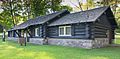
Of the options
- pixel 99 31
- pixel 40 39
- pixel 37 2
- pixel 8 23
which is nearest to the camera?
pixel 99 31

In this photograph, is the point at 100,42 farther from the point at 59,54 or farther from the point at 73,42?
the point at 59,54

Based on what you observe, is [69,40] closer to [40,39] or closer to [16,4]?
[40,39]

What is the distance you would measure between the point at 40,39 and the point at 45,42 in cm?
123

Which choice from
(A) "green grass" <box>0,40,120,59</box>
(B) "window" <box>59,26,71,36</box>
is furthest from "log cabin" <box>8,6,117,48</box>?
(A) "green grass" <box>0,40,120,59</box>

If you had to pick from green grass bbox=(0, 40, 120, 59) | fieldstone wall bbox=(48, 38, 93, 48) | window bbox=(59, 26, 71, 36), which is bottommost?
green grass bbox=(0, 40, 120, 59)

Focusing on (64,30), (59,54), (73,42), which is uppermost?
(64,30)

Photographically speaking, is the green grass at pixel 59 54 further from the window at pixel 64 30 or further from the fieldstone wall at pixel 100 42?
the window at pixel 64 30

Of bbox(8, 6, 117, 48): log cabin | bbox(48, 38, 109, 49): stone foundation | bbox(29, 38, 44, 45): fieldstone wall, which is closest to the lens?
bbox(48, 38, 109, 49): stone foundation

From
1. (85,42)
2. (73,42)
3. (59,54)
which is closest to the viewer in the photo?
(59,54)

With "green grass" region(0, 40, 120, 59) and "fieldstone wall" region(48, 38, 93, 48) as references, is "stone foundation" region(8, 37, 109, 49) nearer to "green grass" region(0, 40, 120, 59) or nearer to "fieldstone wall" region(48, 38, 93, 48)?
"fieldstone wall" region(48, 38, 93, 48)

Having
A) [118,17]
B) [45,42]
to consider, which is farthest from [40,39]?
[118,17]

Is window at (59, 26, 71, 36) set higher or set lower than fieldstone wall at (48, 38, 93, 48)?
higher

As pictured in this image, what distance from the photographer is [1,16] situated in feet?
174

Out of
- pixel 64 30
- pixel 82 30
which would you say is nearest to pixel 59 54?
pixel 82 30
